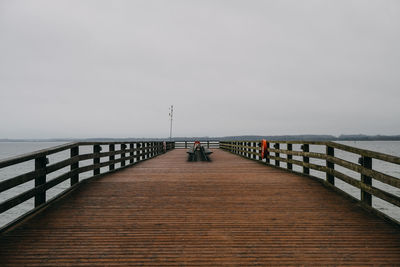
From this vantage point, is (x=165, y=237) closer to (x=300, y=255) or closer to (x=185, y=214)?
(x=185, y=214)

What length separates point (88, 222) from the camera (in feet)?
13.7

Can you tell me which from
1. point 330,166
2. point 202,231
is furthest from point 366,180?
point 202,231

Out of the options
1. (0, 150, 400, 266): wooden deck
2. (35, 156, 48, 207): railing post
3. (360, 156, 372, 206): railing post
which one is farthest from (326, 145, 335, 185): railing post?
(35, 156, 48, 207): railing post

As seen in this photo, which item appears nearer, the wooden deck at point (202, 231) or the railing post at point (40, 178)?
the wooden deck at point (202, 231)

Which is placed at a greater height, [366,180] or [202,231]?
[366,180]

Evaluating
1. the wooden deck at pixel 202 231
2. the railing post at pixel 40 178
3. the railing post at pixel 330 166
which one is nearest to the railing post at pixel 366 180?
the wooden deck at pixel 202 231

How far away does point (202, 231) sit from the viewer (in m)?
3.83

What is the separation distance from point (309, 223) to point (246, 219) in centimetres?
99

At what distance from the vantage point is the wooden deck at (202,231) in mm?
3117

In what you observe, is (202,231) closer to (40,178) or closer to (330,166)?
(40,178)

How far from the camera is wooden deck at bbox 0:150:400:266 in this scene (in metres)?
3.12

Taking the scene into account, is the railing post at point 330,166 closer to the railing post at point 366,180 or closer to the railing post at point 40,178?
the railing post at point 366,180

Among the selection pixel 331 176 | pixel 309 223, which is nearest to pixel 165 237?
pixel 309 223

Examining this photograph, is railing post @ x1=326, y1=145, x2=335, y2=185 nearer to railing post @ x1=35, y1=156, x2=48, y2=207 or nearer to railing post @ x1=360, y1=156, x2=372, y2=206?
railing post @ x1=360, y1=156, x2=372, y2=206
